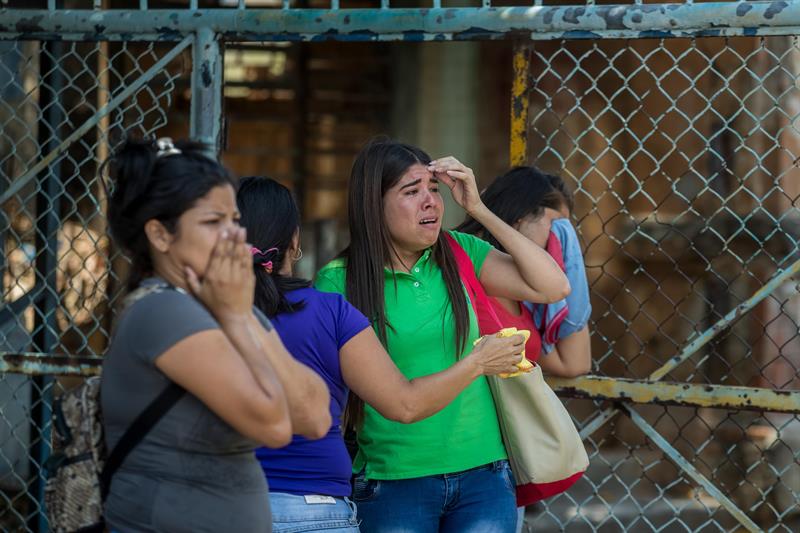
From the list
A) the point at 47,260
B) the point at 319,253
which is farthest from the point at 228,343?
the point at 319,253

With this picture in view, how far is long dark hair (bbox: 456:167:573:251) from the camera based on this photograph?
3428 millimetres

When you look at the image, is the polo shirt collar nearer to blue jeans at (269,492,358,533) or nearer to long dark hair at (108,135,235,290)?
blue jeans at (269,492,358,533)

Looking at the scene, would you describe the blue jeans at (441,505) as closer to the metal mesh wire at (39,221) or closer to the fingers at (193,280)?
the fingers at (193,280)

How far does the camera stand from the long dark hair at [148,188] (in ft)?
6.84

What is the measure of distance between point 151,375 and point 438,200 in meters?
1.21

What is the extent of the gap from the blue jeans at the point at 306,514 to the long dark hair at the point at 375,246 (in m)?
0.40

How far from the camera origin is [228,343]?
1.99 metres

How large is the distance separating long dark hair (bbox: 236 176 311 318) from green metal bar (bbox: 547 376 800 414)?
1.17 m

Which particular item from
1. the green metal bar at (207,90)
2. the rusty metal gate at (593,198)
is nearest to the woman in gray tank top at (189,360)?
the rusty metal gate at (593,198)

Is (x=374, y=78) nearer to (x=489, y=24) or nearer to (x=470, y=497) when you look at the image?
(x=489, y=24)

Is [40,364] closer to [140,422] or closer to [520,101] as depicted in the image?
[140,422]

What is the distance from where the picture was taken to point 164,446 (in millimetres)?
2039

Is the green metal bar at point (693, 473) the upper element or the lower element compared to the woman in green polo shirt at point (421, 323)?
lower

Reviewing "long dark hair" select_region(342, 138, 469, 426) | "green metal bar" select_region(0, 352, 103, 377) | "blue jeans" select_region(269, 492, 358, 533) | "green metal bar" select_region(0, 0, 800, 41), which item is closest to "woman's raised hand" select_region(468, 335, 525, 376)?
"long dark hair" select_region(342, 138, 469, 426)
